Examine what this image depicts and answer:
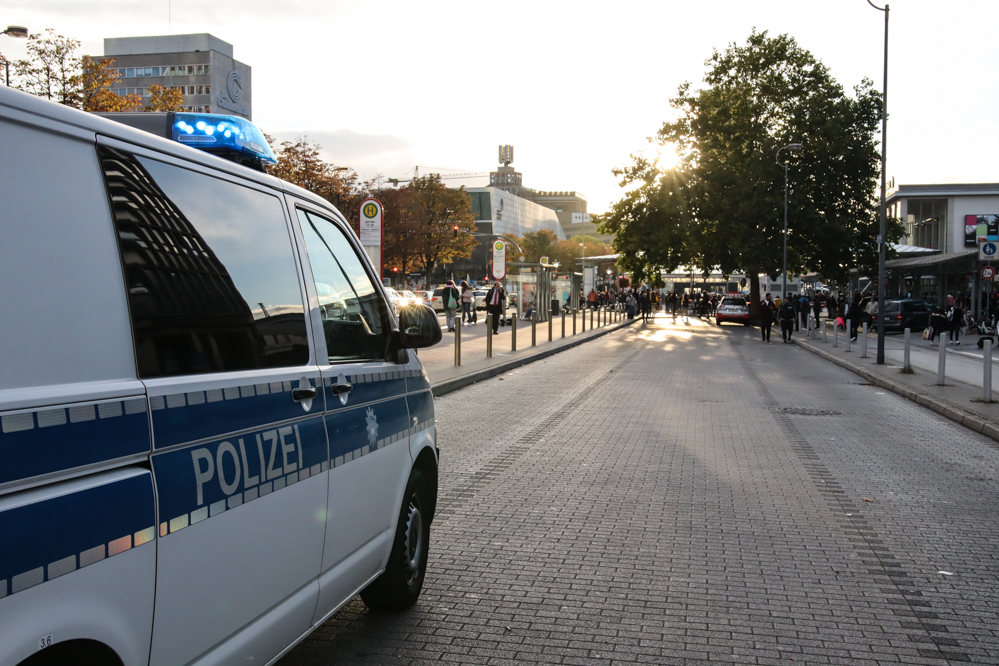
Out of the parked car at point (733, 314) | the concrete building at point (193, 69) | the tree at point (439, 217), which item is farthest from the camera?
the concrete building at point (193, 69)

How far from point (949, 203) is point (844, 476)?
240 feet

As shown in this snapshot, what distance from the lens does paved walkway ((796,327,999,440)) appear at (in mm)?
12406

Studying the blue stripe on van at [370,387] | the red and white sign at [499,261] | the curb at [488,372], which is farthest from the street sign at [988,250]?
the blue stripe on van at [370,387]

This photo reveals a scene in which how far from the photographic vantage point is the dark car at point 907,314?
41219 mm

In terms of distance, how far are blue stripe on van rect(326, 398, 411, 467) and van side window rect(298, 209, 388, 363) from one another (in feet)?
0.77

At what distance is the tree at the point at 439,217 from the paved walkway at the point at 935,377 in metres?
40.7

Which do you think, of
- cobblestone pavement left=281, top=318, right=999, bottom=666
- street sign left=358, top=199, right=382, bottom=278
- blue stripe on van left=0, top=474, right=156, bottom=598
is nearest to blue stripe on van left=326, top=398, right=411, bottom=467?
cobblestone pavement left=281, top=318, right=999, bottom=666

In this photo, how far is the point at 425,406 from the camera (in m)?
4.64

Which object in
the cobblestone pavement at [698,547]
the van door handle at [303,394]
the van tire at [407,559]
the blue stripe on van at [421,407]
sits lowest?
the cobblestone pavement at [698,547]

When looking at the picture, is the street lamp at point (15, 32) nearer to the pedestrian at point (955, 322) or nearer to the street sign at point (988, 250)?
the street sign at point (988, 250)

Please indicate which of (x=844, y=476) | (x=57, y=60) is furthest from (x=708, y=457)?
(x=57, y=60)

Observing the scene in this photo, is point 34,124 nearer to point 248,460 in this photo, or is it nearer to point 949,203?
point 248,460

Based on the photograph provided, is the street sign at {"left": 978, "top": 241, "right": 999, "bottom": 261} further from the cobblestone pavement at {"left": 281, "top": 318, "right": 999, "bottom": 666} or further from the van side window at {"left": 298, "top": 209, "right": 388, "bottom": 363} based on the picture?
the van side window at {"left": 298, "top": 209, "right": 388, "bottom": 363}

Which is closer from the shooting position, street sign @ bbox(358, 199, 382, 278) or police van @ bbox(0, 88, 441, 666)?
police van @ bbox(0, 88, 441, 666)
